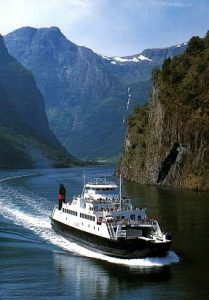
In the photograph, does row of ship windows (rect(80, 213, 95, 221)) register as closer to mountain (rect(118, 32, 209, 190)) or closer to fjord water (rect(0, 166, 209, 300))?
fjord water (rect(0, 166, 209, 300))

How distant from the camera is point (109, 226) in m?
73.9

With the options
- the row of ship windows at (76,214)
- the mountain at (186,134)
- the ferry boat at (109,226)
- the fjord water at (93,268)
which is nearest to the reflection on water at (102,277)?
the fjord water at (93,268)

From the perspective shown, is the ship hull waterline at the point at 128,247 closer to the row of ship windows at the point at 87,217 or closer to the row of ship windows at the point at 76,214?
the row of ship windows at the point at 87,217

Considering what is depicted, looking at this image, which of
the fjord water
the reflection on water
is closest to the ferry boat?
the fjord water

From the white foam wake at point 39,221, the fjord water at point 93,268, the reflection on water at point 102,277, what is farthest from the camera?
the white foam wake at point 39,221

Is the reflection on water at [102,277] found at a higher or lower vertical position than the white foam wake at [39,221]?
lower

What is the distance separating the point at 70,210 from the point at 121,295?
31.6m

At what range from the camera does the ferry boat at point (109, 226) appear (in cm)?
7056

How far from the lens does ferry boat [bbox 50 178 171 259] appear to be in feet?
232

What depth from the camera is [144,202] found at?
135 metres

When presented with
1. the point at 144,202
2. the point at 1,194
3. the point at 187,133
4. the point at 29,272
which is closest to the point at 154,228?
the point at 29,272

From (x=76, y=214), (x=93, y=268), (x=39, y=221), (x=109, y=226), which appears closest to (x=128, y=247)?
(x=109, y=226)

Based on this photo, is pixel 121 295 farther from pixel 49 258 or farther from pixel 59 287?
pixel 49 258

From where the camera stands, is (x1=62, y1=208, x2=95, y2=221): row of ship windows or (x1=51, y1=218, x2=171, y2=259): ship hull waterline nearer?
(x1=51, y1=218, x2=171, y2=259): ship hull waterline
